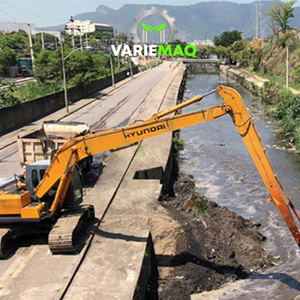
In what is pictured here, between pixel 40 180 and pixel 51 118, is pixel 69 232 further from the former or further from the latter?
pixel 51 118

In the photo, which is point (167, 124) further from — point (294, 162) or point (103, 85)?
point (103, 85)

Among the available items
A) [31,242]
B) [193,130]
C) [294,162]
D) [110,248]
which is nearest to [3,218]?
[31,242]

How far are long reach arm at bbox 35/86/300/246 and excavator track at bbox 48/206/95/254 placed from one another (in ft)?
1.72

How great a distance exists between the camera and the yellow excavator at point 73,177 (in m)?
10.4

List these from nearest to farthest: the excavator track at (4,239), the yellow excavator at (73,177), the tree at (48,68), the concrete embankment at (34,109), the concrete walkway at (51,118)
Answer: the yellow excavator at (73,177), the excavator track at (4,239), the concrete walkway at (51,118), the concrete embankment at (34,109), the tree at (48,68)

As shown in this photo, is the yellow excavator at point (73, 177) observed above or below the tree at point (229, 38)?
below

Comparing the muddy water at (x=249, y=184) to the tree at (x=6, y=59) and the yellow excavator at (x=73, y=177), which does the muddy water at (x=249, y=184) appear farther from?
the tree at (x=6, y=59)

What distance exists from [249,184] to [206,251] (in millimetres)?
8892

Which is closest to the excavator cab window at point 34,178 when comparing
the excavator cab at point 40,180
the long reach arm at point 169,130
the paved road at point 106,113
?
the excavator cab at point 40,180

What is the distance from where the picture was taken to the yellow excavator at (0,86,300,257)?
10391 millimetres

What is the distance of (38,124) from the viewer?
3300 cm

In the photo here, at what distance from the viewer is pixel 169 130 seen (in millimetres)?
10727

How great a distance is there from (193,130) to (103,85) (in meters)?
29.0

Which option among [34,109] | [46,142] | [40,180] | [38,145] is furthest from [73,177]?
[34,109]
